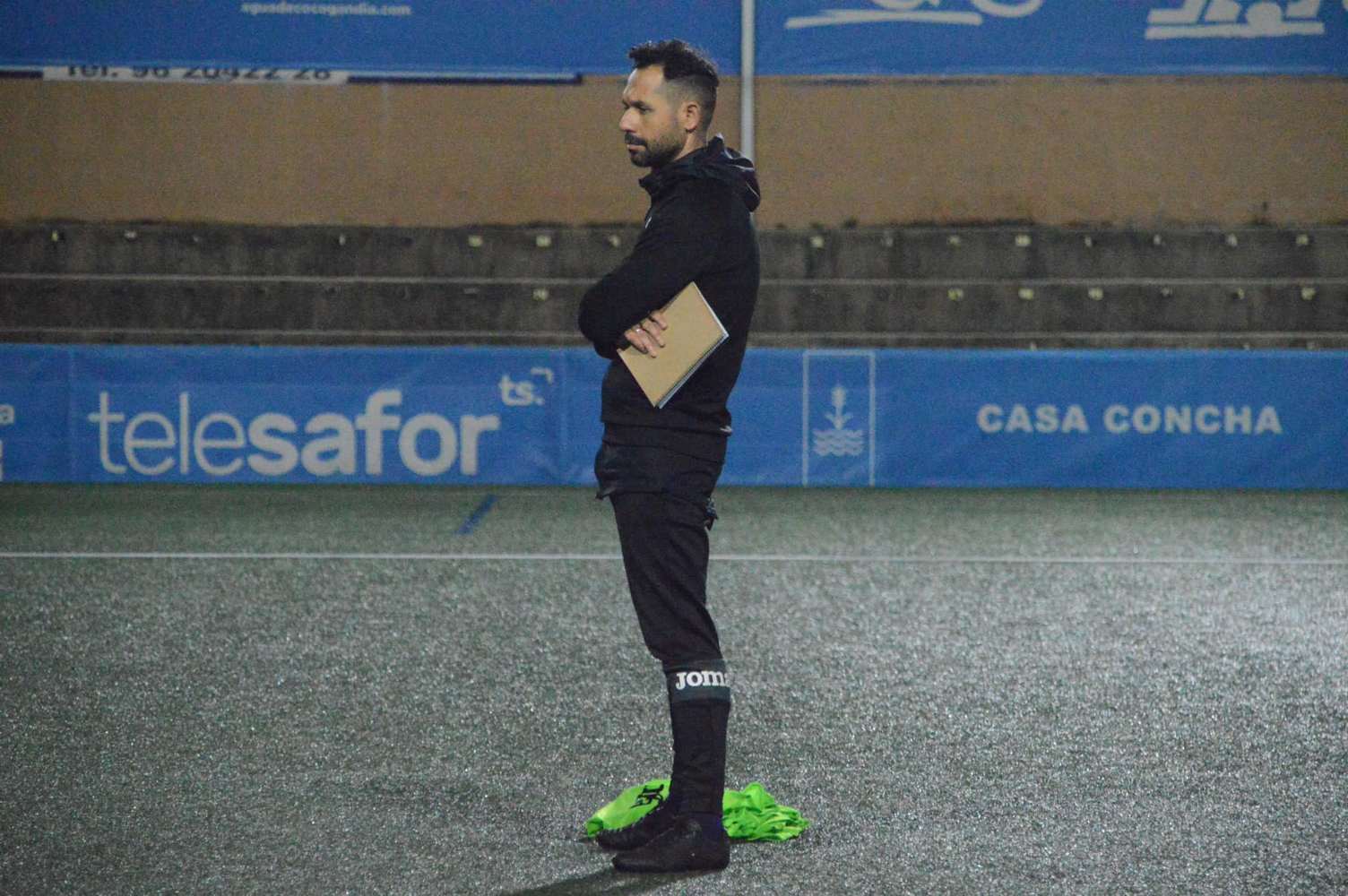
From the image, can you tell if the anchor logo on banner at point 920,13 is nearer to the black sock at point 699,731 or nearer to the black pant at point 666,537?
the black pant at point 666,537

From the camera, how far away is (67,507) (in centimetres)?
1086

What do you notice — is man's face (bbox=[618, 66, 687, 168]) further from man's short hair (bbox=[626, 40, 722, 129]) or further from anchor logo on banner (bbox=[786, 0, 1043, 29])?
anchor logo on banner (bbox=[786, 0, 1043, 29])

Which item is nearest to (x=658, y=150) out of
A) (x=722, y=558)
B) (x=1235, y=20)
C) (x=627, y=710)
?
(x=627, y=710)

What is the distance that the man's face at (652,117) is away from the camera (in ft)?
11.0

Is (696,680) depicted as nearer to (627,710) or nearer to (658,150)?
(658,150)

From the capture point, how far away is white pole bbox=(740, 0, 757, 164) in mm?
17797

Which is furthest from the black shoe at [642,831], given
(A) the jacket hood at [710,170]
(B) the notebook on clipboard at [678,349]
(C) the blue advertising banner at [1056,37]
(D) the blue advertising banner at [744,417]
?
(C) the blue advertising banner at [1056,37]

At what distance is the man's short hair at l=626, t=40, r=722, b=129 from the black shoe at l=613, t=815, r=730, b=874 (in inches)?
63.4

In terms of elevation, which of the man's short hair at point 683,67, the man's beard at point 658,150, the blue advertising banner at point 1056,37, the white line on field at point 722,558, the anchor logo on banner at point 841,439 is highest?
the blue advertising banner at point 1056,37

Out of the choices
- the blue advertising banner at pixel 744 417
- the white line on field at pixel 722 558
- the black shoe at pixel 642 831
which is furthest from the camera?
the blue advertising banner at pixel 744 417

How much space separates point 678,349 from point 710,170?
41 cm

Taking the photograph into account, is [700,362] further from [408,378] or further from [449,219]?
[449,219]

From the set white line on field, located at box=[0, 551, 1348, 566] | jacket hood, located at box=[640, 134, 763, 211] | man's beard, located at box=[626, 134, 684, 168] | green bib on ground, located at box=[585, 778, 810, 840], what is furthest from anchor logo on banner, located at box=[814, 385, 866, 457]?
man's beard, located at box=[626, 134, 684, 168]

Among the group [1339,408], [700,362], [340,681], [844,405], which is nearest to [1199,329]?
[1339,408]
